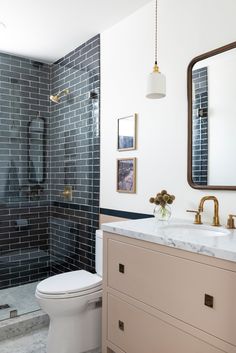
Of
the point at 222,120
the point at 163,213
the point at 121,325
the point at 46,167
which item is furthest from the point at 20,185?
the point at 222,120

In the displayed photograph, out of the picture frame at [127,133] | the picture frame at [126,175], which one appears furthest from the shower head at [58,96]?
→ the picture frame at [126,175]

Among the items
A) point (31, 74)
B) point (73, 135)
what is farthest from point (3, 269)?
point (31, 74)

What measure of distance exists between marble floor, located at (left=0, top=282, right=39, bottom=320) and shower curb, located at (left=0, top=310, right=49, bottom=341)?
0.08 metres

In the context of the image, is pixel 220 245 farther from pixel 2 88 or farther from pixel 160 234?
pixel 2 88

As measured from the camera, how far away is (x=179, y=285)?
1367mm

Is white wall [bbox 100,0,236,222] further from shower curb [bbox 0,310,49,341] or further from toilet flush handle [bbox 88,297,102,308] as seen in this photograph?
shower curb [bbox 0,310,49,341]

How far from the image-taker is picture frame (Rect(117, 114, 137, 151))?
2406 millimetres

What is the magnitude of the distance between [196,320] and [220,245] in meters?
0.34

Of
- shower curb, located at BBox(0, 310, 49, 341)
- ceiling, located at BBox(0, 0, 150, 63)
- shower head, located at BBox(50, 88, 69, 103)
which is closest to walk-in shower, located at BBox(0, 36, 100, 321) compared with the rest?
shower head, located at BBox(50, 88, 69, 103)

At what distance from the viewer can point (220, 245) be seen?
126 cm

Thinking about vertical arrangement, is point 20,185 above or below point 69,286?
above

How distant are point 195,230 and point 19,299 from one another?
1987mm

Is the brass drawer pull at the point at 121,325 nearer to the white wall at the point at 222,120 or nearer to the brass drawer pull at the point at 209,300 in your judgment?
the brass drawer pull at the point at 209,300

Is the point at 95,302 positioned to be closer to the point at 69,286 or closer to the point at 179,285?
the point at 69,286
